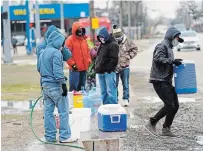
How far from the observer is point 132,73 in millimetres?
21578

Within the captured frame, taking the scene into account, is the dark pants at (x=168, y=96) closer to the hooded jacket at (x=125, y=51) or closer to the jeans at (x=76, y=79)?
the hooded jacket at (x=125, y=51)

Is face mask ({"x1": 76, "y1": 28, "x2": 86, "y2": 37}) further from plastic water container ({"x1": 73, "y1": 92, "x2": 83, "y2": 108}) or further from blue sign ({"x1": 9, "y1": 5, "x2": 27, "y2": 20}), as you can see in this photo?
blue sign ({"x1": 9, "y1": 5, "x2": 27, "y2": 20})

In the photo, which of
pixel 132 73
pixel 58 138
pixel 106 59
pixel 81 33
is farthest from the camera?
pixel 132 73

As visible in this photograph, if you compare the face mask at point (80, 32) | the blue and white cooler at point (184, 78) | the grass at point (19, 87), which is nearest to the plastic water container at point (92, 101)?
the face mask at point (80, 32)

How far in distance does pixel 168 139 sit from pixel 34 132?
2.34m

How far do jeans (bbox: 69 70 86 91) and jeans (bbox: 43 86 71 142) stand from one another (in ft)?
10.5

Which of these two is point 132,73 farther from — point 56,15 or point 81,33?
point 56,15

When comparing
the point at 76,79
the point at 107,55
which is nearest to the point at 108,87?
the point at 107,55

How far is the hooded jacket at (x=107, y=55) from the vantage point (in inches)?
396

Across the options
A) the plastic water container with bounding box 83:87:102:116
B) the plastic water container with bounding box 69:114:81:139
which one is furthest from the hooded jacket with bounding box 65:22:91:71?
the plastic water container with bounding box 69:114:81:139

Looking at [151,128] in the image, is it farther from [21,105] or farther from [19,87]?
[19,87]

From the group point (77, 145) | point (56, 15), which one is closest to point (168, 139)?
point (77, 145)

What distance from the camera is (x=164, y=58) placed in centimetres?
825

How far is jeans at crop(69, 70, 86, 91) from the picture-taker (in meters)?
11.2
